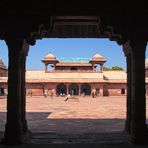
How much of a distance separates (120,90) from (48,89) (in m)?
11.8

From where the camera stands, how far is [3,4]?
18.9ft

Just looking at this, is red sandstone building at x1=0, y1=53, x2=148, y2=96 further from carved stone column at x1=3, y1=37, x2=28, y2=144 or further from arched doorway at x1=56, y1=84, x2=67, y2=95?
carved stone column at x1=3, y1=37, x2=28, y2=144

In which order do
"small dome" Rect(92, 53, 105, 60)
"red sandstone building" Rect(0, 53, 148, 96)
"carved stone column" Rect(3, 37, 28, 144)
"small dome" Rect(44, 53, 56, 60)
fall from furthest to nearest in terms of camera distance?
"small dome" Rect(92, 53, 105, 60) < "small dome" Rect(44, 53, 56, 60) < "red sandstone building" Rect(0, 53, 148, 96) < "carved stone column" Rect(3, 37, 28, 144)

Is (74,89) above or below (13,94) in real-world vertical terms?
above

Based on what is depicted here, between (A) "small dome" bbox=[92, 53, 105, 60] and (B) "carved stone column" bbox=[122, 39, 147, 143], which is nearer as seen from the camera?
(B) "carved stone column" bbox=[122, 39, 147, 143]

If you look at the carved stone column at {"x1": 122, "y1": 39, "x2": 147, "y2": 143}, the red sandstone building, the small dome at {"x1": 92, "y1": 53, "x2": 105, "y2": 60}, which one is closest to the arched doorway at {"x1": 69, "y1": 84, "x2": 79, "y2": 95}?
the red sandstone building

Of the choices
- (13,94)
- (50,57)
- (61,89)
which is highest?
(50,57)

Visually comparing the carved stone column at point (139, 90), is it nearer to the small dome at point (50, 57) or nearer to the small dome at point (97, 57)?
the small dome at point (50, 57)

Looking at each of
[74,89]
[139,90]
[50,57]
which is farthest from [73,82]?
[139,90]

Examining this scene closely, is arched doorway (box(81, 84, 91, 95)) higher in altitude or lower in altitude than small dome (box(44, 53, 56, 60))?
lower

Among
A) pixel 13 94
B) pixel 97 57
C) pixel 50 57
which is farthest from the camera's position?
pixel 97 57

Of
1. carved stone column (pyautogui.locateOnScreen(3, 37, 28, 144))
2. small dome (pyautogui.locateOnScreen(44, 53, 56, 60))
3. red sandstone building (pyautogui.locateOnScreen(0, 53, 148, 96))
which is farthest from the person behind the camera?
small dome (pyautogui.locateOnScreen(44, 53, 56, 60))

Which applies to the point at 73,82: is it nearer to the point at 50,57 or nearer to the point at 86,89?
the point at 86,89

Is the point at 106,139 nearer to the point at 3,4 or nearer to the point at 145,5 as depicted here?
the point at 145,5
